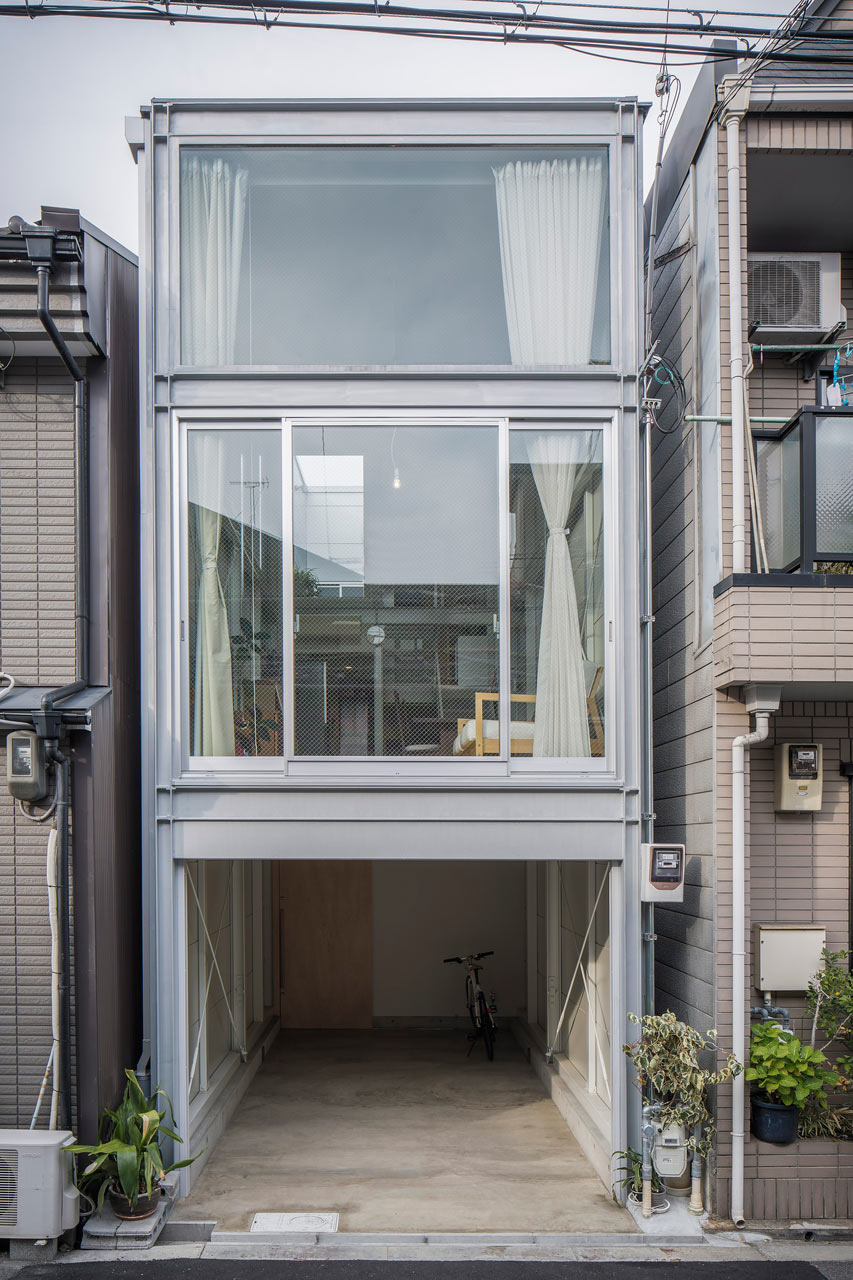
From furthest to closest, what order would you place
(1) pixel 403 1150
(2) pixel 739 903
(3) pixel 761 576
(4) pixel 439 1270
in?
(1) pixel 403 1150
(2) pixel 739 903
(3) pixel 761 576
(4) pixel 439 1270

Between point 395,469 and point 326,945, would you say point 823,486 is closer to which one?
point 395,469

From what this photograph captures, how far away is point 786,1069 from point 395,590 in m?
3.39

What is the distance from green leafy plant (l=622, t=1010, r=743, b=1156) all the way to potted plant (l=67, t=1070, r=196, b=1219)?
2607mm

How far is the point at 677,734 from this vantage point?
6.35 metres

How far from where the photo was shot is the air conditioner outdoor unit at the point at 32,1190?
493 centimetres

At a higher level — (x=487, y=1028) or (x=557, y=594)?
(x=557, y=594)

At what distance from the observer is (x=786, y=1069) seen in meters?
5.25

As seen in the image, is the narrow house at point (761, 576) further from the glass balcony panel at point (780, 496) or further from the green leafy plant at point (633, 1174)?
the green leafy plant at point (633, 1174)

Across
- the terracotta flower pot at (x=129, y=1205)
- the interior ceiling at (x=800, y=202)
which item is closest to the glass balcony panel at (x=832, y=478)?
the interior ceiling at (x=800, y=202)

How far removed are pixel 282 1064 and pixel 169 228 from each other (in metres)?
6.78

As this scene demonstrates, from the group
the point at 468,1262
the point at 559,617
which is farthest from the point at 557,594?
the point at 468,1262

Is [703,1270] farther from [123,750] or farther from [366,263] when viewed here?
[366,263]

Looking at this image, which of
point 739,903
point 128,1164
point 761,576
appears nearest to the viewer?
point 128,1164

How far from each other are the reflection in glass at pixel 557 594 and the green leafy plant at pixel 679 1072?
157cm
